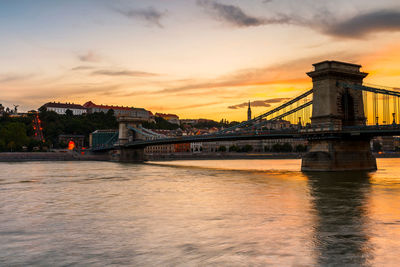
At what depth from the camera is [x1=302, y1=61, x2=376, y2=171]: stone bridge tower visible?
37.1m

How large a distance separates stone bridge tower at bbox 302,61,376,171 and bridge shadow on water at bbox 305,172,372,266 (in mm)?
9136

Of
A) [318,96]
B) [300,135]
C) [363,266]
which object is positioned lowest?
[363,266]

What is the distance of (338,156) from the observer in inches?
1463

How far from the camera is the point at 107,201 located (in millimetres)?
21219

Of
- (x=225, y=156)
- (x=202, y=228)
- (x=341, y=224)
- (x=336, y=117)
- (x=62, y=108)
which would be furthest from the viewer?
(x=62, y=108)

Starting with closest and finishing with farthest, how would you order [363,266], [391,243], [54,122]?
[363,266]
[391,243]
[54,122]

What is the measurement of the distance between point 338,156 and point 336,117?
3.30 m

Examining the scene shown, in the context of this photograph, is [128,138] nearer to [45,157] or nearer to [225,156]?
[45,157]

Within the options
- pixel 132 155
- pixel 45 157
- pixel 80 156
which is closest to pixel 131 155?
pixel 132 155

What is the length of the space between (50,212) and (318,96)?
26863 mm

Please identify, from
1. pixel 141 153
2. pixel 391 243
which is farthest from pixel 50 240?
pixel 141 153

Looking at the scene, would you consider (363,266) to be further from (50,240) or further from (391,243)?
(50,240)

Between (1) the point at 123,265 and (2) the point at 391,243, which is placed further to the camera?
(2) the point at 391,243

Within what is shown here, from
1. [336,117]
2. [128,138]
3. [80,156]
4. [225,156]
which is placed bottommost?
[225,156]
